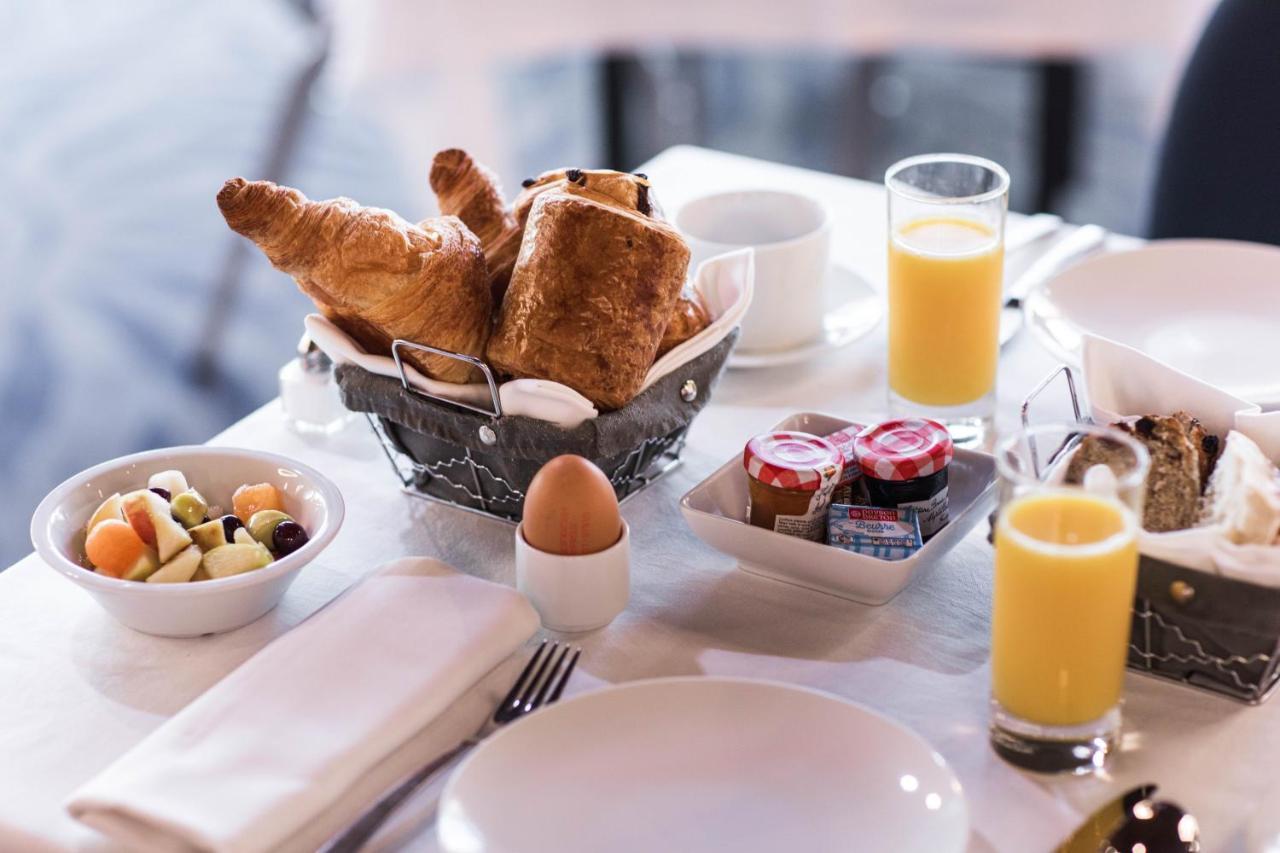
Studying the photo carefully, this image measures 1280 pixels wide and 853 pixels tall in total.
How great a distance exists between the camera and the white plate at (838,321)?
1.17 m

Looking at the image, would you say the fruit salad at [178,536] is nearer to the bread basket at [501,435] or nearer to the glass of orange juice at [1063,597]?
the bread basket at [501,435]

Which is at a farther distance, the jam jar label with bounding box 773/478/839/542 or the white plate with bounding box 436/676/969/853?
the jam jar label with bounding box 773/478/839/542

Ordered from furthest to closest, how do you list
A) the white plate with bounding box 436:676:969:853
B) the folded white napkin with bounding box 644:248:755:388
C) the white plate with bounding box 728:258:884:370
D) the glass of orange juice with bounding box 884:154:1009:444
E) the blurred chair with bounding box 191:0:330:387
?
the blurred chair with bounding box 191:0:330:387 → the white plate with bounding box 728:258:884:370 → the glass of orange juice with bounding box 884:154:1009:444 → the folded white napkin with bounding box 644:248:755:388 → the white plate with bounding box 436:676:969:853

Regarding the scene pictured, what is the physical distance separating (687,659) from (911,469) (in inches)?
7.3

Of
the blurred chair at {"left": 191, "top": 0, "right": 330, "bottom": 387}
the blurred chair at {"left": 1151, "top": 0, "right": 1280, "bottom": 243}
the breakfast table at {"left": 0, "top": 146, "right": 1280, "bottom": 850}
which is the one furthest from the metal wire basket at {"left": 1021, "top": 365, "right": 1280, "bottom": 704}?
→ the blurred chair at {"left": 191, "top": 0, "right": 330, "bottom": 387}

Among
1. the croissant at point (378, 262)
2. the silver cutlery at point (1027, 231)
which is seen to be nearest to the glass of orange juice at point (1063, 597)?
the croissant at point (378, 262)

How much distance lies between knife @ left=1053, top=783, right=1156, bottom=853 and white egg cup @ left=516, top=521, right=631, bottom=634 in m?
0.30

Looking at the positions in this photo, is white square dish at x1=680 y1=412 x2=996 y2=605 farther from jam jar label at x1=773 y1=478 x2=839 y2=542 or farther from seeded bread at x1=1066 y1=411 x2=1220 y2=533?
seeded bread at x1=1066 y1=411 x2=1220 y2=533

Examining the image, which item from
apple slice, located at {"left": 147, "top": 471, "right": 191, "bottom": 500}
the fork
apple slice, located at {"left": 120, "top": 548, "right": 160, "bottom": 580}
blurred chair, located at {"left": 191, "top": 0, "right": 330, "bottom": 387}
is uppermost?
apple slice, located at {"left": 147, "top": 471, "right": 191, "bottom": 500}

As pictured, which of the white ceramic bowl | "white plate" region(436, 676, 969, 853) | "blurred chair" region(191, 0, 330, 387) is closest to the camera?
"white plate" region(436, 676, 969, 853)

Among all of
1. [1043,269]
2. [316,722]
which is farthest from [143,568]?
[1043,269]

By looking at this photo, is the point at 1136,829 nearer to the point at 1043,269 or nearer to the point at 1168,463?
the point at 1168,463

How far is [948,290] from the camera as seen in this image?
105 cm

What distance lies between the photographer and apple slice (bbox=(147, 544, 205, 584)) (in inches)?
32.9
